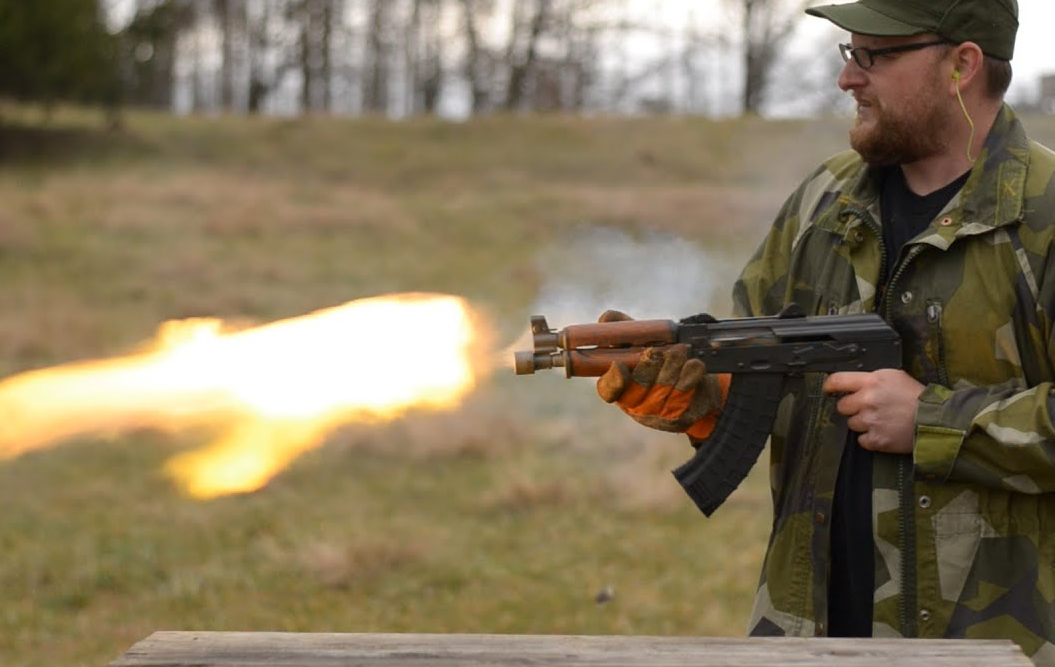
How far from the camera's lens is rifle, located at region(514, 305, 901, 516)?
3125 mm

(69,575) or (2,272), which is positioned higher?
(2,272)

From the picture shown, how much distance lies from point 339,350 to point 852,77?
3.98 meters

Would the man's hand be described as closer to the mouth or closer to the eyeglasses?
the mouth

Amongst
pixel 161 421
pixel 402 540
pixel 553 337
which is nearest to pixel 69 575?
pixel 402 540

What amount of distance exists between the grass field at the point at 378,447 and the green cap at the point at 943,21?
4.05m

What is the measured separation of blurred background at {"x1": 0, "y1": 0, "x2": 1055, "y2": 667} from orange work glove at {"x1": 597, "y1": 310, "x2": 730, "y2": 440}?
1137 mm

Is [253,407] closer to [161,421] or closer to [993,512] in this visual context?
[161,421]

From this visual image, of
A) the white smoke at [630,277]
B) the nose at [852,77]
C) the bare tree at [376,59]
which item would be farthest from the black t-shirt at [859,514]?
the bare tree at [376,59]

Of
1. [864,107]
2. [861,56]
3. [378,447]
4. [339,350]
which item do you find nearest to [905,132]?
[864,107]

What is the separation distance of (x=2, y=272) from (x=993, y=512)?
1555cm

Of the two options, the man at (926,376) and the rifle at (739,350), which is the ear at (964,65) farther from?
the rifle at (739,350)

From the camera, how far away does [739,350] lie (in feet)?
10.4

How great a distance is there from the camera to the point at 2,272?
1581 cm

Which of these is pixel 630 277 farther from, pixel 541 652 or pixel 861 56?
pixel 541 652
